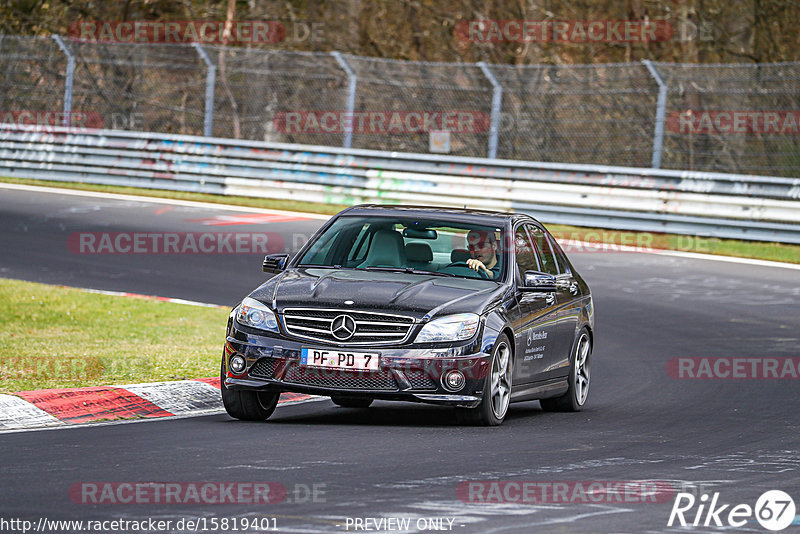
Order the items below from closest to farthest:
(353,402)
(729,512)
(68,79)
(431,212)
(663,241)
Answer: (729,512), (431,212), (353,402), (663,241), (68,79)

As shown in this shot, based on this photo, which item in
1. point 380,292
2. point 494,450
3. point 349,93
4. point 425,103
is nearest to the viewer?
point 494,450

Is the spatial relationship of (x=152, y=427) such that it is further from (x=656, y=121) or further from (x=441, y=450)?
(x=656, y=121)

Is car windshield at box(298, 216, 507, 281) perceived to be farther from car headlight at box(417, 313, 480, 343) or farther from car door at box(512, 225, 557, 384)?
car headlight at box(417, 313, 480, 343)

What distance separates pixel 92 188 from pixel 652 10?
1688 cm

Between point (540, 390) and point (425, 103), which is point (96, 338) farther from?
point (425, 103)

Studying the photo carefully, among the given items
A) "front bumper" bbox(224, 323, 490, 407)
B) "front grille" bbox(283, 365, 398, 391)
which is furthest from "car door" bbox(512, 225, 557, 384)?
"front grille" bbox(283, 365, 398, 391)

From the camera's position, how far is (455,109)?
2655 centimetres

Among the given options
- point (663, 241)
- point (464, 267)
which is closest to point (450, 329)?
point (464, 267)

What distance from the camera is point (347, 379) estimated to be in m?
8.84

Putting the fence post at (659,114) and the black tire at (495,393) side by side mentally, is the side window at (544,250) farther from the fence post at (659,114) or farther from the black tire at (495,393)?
the fence post at (659,114)

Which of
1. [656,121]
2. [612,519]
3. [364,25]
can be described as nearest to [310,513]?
[612,519]

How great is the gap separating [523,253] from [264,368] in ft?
8.00

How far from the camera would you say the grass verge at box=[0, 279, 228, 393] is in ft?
35.6

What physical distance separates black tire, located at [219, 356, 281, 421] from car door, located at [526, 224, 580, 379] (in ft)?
7.17
